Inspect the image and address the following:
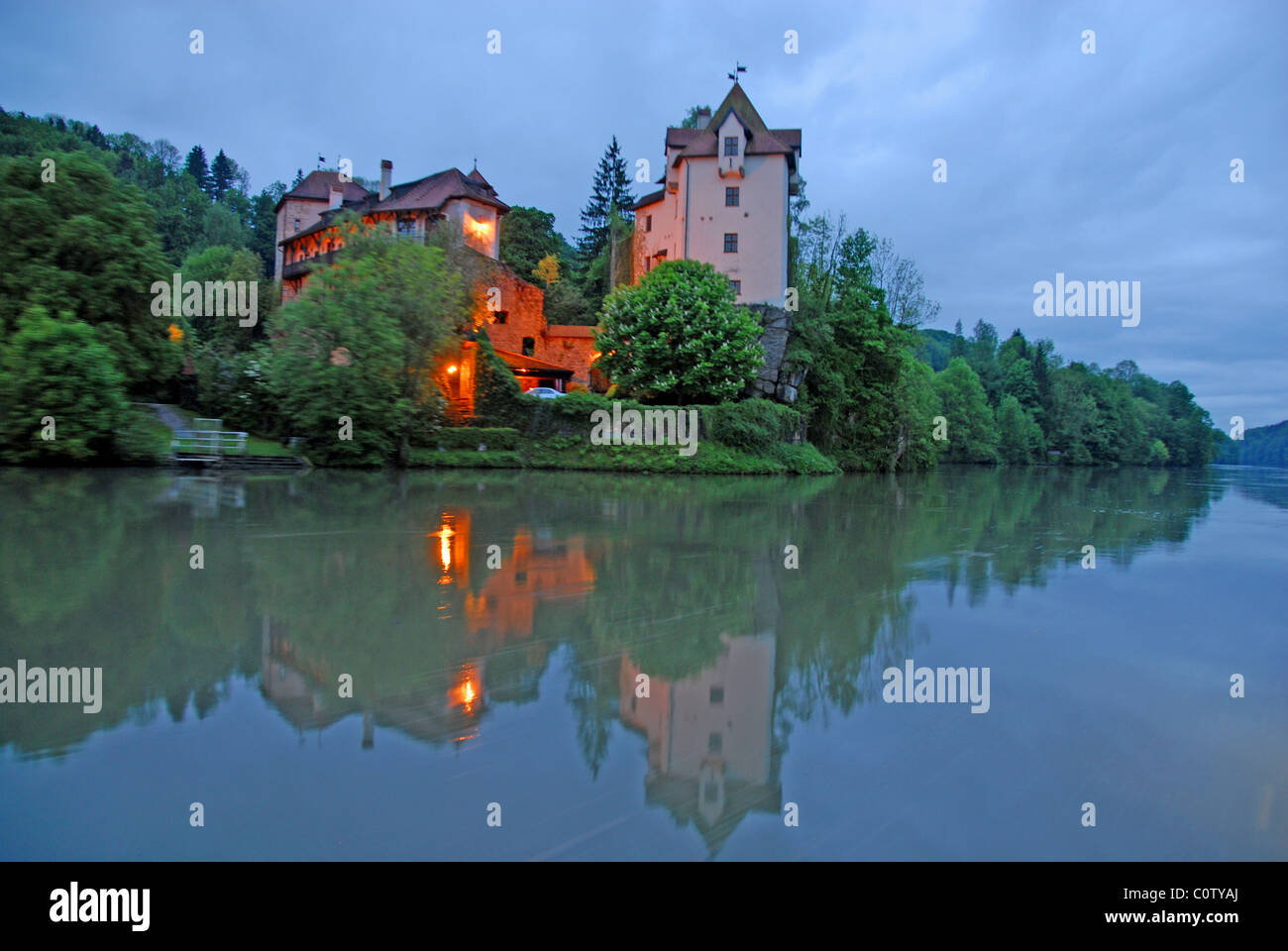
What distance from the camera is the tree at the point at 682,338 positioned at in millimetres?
33938

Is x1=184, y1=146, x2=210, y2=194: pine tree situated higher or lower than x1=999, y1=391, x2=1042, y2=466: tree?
higher

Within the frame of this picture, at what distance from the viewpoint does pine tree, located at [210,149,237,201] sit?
114 meters

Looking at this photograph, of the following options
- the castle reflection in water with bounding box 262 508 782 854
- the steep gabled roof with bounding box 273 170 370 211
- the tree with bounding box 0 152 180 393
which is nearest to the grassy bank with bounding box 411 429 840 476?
the tree with bounding box 0 152 180 393

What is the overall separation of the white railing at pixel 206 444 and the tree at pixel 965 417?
58250 millimetres

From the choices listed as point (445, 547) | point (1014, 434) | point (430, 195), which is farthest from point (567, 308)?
point (1014, 434)

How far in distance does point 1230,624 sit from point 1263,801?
4925 millimetres

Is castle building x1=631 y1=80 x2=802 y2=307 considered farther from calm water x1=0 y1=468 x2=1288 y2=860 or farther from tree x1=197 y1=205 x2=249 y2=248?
tree x1=197 y1=205 x2=249 y2=248

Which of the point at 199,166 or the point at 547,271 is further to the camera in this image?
the point at 199,166

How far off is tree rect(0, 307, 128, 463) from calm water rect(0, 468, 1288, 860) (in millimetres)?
11450

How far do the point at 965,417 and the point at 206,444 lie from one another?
207 ft

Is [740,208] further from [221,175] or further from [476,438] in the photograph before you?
[221,175]

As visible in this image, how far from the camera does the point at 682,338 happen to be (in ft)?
113

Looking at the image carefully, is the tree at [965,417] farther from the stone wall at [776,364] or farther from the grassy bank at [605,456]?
the grassy bank at [605,456]
